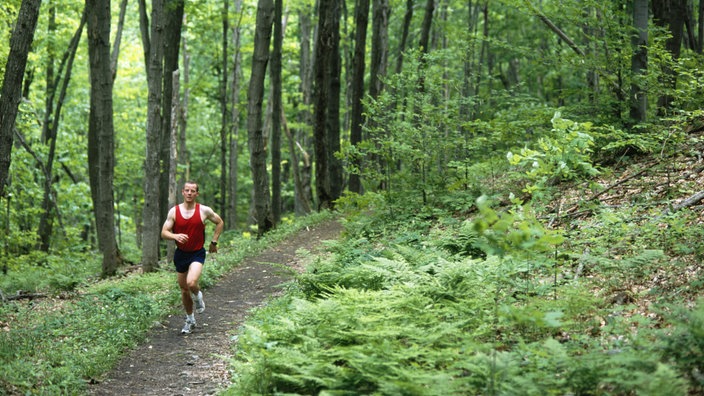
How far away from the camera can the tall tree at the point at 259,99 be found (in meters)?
16.7

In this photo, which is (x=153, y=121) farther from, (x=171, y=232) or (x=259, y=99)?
(x=171, y=232)

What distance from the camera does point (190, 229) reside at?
9078 millimetres

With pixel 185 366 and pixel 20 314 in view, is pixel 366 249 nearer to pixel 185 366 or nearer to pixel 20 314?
pixel 185 366

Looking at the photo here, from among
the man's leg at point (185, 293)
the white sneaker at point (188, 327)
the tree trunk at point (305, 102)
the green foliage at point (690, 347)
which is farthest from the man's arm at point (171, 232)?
the tree trunk at point (305, 102)

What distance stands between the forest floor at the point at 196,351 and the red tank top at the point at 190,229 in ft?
4.00

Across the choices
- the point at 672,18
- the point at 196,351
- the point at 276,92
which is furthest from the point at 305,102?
the point at 196,351

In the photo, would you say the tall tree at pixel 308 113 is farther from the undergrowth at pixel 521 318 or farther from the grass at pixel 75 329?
the undergrowth at pixel 521 318

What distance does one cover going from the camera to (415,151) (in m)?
12.6

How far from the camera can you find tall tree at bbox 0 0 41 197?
8.24 metres

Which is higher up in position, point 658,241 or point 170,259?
point 658,241

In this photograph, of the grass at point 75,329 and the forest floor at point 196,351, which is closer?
the grass at point 75,329

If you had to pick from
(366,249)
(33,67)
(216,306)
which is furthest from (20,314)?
(33,67)

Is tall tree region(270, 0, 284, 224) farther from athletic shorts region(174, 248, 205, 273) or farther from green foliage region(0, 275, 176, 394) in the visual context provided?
athletic shorts region(174, 248, 205, 273)

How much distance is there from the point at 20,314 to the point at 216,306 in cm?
316
